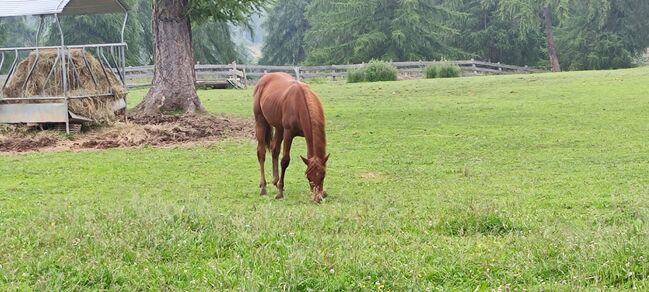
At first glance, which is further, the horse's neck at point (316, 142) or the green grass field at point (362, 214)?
the horse's neck at point (316, 142)

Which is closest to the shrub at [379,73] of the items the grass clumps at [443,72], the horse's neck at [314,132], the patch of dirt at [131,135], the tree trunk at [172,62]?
the grass clumps at [443,72]

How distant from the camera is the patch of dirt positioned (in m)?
12.9

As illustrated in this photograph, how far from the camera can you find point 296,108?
331 inches

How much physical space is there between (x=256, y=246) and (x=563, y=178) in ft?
16.4

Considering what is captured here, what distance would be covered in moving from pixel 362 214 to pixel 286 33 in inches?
2087

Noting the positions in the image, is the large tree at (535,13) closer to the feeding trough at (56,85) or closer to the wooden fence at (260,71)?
the wooden fence at (260,71)

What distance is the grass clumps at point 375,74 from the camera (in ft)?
96.7

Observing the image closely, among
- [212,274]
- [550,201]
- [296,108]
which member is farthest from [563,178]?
[212,274]

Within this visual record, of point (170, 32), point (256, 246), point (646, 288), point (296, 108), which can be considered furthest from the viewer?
point (170, 32)

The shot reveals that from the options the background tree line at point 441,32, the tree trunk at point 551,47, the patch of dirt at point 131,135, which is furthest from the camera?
the background tree line at point 441,32

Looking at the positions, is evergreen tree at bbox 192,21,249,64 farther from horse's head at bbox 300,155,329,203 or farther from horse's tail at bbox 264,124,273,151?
horse's head at bbox 300,155,329,203

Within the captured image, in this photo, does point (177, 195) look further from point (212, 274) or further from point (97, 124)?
point (97, 124)

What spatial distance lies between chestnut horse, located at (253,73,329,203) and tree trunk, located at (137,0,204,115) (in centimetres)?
712

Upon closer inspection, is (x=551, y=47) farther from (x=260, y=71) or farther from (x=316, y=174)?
(x=316, y=174)
